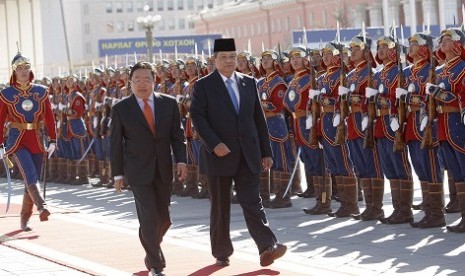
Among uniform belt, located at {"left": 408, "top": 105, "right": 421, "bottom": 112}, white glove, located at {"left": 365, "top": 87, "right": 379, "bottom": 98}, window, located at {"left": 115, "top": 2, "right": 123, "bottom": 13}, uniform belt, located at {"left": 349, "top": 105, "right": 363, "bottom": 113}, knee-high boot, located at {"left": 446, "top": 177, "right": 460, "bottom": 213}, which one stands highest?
window, located at {"left": 115, "top": 2, "right": 123, "bottom": 13}

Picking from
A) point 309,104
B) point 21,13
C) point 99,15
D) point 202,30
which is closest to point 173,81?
point 309,104

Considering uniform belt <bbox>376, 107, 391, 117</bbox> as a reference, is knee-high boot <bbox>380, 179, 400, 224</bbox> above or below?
below

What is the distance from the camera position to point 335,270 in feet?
37.8

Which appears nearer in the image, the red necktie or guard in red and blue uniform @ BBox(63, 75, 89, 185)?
the red necktie

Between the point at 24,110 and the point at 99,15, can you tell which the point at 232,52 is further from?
the point at 99,15

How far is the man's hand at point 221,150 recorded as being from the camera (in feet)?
38.0

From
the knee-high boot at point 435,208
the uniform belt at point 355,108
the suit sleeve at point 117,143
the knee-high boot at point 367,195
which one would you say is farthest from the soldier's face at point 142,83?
the knee-high boot at point 367,195

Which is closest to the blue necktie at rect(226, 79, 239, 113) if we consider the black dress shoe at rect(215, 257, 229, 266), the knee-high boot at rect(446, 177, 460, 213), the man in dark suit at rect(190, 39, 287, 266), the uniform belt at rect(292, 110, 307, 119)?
the man in dark suit at rect(190, 39, 287, 266)

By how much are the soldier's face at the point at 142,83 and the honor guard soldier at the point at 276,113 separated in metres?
5.93

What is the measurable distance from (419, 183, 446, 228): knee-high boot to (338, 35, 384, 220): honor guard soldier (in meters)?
1.07

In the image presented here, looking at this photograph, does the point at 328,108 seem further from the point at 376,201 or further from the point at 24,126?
the point at 24,126

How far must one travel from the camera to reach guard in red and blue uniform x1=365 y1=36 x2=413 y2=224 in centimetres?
1466

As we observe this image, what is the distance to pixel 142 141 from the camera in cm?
1164

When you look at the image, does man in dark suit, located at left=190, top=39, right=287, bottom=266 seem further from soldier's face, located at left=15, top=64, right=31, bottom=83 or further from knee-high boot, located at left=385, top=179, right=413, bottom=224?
soldier's face, located at left=15, top=64, right=31, bottom=83
